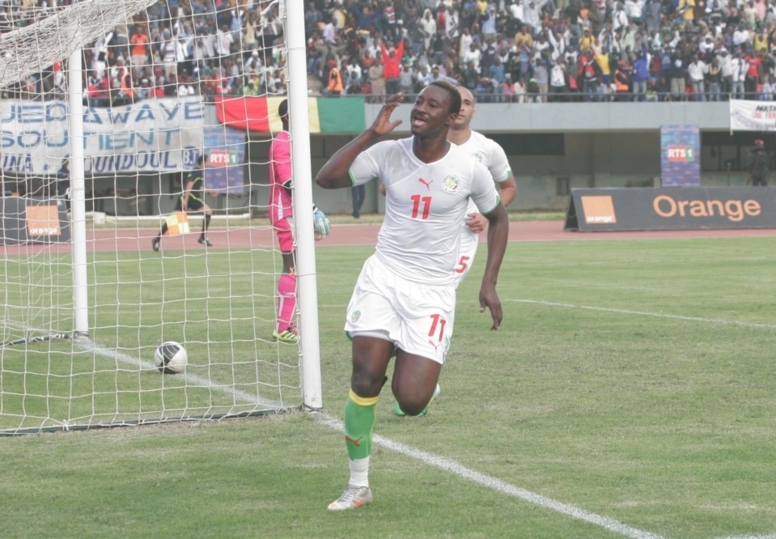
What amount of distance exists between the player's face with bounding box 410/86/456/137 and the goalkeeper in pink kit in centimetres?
439

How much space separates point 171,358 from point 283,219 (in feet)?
8.43

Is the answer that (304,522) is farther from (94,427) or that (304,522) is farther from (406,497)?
(94,427)

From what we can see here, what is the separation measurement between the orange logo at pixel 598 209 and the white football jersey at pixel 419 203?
25469 millimetres

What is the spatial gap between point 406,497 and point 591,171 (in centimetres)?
4388

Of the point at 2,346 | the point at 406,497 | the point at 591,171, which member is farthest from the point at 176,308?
the point at 591,171

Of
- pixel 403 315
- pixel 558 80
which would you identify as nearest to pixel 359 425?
pixel 403 315

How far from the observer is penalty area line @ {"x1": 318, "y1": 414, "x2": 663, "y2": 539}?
486cm

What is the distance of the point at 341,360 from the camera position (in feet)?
33.1

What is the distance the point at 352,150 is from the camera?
18.5 feet

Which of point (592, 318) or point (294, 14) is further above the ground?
point (294, 14)

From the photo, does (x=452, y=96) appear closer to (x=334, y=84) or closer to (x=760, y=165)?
(x=334, y=84)

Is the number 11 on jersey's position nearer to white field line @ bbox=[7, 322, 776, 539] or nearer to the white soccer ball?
white field line @ bbox=[7, 322, 776, 539]

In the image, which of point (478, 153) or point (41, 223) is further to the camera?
point (41, 223)

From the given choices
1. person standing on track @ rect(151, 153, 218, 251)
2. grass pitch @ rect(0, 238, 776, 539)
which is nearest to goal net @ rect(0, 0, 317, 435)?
person standing on track @ rect(151, 153, 218, 251)
